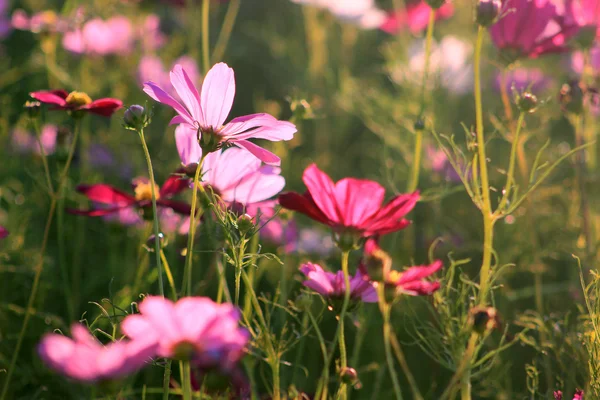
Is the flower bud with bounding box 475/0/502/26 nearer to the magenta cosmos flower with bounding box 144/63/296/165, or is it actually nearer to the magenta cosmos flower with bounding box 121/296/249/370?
the magenta cosmos flower with bounding box 144/63/296/165

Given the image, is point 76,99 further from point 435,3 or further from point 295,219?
point 295,219

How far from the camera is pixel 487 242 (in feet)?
2.09

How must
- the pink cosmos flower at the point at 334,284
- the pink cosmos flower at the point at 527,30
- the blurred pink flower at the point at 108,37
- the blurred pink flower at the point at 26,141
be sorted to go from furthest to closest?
the blurred pink flower at the point at 108,37 → the blurred pink flower at the point at 26,141 → the pink cosmos flower at the point at 527,30 → the pink cosmos flower at the point at 334,284

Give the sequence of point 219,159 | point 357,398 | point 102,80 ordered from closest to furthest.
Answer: point 219,159
point 357,398
point 102,80

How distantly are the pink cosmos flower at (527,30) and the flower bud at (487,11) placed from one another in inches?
4.8

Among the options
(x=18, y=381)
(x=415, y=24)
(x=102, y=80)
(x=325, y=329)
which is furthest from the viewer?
(x=415, y=24)

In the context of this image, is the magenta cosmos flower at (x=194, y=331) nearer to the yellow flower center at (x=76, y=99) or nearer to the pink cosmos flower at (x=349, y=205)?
the pink cosmos flower at (x=349, y=205)

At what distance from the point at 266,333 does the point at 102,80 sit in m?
1.03

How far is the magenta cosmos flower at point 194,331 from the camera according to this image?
1.23ft

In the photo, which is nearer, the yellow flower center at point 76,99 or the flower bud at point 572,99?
the yellow flower center at point 76,99

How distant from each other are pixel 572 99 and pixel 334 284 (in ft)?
1.44

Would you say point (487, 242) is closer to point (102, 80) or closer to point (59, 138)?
point (59, 138)

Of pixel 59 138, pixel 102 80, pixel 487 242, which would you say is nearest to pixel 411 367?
pixel 487 242

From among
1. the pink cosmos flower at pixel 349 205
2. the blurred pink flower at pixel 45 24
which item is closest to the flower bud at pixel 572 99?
the pink cosmos flower at pixel 349 205
